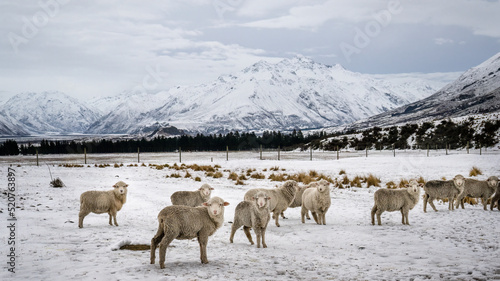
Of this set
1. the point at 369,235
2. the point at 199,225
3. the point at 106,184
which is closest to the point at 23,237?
the point at 199,225

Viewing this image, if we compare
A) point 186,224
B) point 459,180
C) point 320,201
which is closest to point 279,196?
point 320,201

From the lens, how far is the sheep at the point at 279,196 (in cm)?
1226

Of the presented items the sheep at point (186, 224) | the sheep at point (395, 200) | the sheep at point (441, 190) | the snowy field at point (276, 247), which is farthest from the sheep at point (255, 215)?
the sheep at point (441, 190)

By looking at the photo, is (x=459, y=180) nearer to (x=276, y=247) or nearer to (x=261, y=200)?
(x=276, y=247)

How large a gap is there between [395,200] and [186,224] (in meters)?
7.55

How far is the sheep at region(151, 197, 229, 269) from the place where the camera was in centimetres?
755

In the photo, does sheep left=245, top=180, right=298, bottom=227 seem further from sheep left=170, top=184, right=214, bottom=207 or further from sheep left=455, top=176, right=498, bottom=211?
sheep left=455, top=176, right=498, bottom=211

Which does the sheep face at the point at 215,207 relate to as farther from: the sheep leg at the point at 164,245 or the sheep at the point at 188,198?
the sheep at the point at 188,198

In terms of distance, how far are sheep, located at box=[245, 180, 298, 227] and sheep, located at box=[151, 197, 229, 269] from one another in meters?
3.55

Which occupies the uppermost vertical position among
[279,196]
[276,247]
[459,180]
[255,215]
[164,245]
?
[459,180]

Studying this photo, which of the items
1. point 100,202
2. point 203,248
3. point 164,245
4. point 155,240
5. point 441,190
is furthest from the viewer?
point 441,190

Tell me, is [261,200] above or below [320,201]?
above

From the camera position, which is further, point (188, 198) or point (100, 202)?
point (188, 198)

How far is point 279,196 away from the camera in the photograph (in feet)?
42.1
